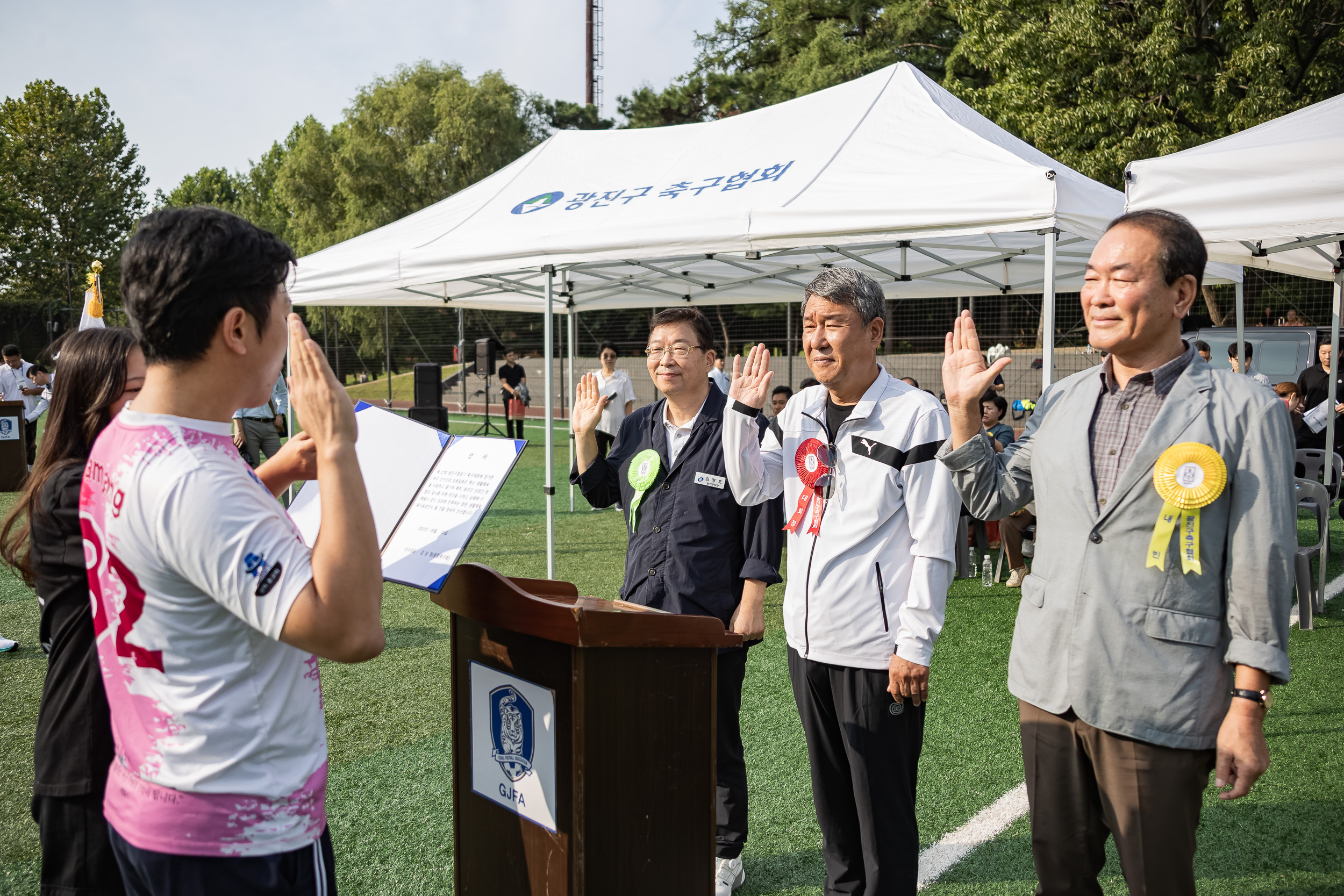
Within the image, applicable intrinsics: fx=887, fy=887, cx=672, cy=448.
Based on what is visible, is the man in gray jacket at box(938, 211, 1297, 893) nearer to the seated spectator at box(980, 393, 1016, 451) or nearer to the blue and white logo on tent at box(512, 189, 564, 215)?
the blue and white logo on tent at box(512, 189, 564, 215)

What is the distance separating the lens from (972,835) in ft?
10.2

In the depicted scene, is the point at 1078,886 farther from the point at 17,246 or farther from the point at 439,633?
the point at 17,246

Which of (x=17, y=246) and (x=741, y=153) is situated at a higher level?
(x=17, y=246)

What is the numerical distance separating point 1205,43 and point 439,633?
15.3m

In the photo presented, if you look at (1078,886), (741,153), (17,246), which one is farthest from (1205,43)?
(17,246)

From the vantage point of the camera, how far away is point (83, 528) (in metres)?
1.32

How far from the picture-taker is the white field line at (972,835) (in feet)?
9.56

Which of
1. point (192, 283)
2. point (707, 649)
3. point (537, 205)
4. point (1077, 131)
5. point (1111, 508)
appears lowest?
point (707, 649)

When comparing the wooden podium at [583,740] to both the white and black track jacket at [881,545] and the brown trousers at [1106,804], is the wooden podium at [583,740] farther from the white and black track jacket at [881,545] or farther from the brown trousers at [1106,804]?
the brown trousers at [1106,804]

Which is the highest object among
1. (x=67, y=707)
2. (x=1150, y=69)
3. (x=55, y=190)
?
(x=55, y=190)

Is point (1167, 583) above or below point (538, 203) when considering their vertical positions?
below

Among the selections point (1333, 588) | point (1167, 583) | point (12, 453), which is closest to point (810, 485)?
point (1167, 583)

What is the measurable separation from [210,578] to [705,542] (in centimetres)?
185

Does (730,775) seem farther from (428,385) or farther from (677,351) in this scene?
(428,385)
